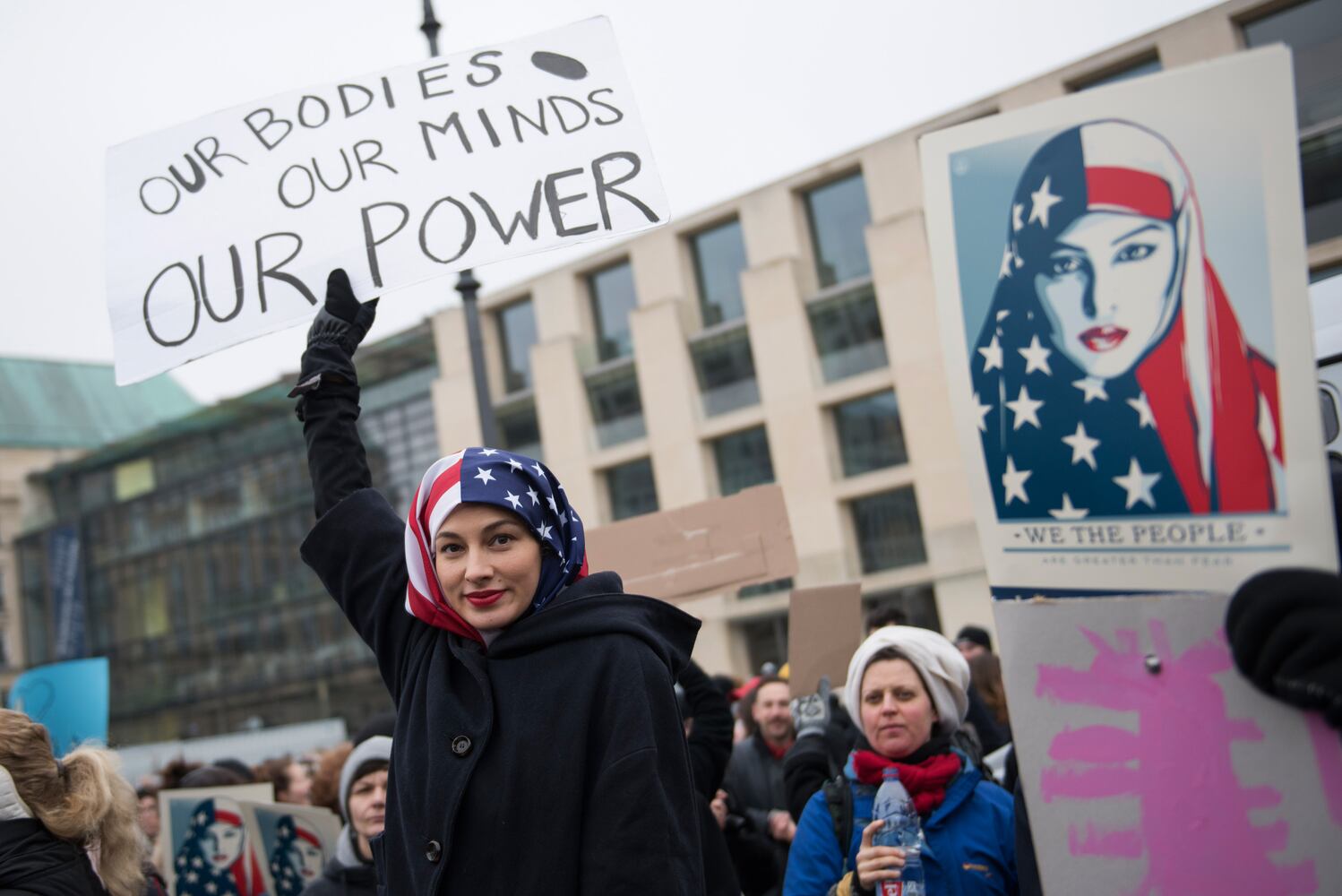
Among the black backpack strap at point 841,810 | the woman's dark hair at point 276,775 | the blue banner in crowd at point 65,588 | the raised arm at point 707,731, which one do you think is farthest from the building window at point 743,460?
the black backpack strap at point 841,810

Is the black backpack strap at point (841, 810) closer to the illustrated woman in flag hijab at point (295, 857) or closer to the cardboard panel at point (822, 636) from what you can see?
the cardboard panel at point (822, 636)

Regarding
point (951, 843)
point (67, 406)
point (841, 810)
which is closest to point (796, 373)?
point (841, 810)

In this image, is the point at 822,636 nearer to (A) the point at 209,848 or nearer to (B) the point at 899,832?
(B) the point at 899,832

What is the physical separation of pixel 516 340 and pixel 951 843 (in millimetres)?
35337

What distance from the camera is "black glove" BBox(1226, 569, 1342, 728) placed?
150 cm

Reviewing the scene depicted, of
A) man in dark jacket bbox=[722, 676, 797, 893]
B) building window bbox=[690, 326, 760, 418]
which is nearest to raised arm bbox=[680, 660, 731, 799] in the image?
man in dark jacket bbox=[722, 676, 797, 893]

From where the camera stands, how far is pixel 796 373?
31.2 meters

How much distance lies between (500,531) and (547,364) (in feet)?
110

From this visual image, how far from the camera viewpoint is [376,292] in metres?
2.98

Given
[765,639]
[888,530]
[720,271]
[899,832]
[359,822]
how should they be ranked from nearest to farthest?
[899,832]
[359,822]
[888,530]
[765,639]
[720,271]

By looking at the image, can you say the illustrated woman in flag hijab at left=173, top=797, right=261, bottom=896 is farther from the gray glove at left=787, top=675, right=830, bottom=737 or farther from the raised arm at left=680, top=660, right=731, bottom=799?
the gray glove at left=787, top=675, right=830, bottom=737

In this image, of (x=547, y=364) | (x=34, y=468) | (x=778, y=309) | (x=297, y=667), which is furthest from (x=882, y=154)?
(x=34, y=468)

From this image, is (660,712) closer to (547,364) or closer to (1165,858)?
(1165,858)

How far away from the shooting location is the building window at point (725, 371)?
3247cm
